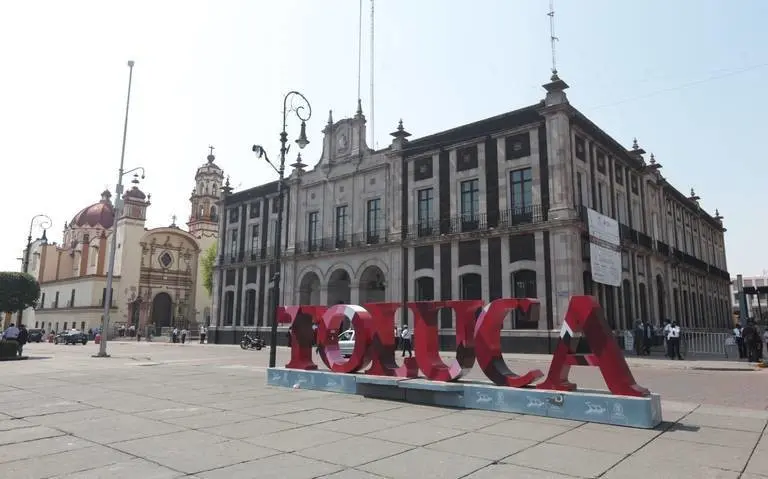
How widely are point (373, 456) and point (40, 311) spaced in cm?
7831

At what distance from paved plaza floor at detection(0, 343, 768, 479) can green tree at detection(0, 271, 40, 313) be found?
5006 centimetres

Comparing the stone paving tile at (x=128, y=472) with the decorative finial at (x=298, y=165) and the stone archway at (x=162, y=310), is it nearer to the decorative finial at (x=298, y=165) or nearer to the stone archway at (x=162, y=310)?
the decorative finial at (x=298, y=165)

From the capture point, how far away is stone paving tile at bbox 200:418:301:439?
7.09m

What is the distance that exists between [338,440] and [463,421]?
87.3 inches

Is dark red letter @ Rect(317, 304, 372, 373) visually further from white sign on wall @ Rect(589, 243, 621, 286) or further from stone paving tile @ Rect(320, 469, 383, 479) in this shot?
white sign on wall @ Rect(589, 243, 621, 286)

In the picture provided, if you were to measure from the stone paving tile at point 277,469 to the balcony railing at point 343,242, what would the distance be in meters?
25.1

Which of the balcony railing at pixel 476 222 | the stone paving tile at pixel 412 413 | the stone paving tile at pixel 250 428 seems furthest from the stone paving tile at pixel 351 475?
the balcony railing at pixel 476 222

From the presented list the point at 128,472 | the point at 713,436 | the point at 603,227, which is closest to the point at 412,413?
the point at 713,436

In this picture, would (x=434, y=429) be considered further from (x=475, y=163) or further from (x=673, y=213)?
(x=673, y=213)

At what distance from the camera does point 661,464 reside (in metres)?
5.56

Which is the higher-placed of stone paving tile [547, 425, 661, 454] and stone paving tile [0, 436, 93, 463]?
stone paving tile [547, 425, 661, 454]

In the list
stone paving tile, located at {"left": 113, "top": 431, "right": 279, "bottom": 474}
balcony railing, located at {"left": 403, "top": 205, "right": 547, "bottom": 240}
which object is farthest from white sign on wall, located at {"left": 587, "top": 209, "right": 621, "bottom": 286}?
stone paving tile, located at {"left": 113, "top": 431, "right": 279, "bottom": 474}

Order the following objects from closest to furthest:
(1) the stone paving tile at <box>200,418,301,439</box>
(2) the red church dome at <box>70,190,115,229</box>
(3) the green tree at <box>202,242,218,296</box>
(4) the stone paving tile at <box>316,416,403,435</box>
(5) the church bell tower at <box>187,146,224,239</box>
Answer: (1) the stone paving tile at <box>200,418,301,439</box> < (4) the stone paving tile at <box>316,416,403,435</box> < (3) the green tree at <box>202,242,218,296</box> < (5) the church bell tower at <box>187,146,224,239</box> < (2) the red church dome at <box>70,190,115,229</box>

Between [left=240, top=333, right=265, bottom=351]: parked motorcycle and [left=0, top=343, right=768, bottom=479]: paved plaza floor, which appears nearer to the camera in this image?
[left=0, top=343, right=768, bottom=479]: paved plaza floor
